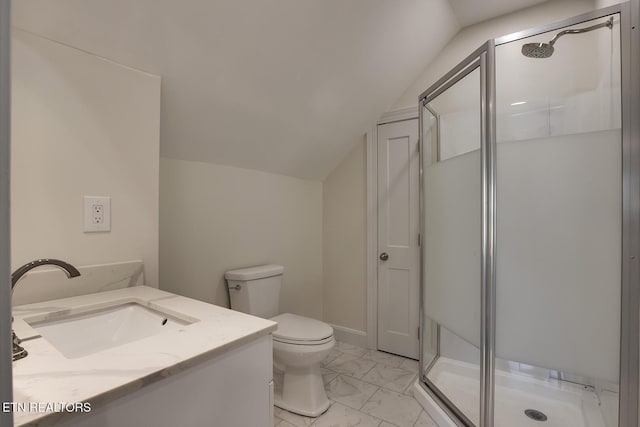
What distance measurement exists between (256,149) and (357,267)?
1.28 m

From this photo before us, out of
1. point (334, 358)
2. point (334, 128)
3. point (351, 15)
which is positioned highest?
point (351, 15)

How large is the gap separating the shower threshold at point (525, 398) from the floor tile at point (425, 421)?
0.04 meters

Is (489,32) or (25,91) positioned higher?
(489,32)

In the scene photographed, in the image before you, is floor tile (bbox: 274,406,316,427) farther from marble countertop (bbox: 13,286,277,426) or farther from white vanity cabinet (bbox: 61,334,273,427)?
marble countertop (bbox: 13,286,277,426)

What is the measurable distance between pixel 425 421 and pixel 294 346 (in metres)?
0.79

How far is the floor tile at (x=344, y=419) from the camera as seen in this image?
1607 mm

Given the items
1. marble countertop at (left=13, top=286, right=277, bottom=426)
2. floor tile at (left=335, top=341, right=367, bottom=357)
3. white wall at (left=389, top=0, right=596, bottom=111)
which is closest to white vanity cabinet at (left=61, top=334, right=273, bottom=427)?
marble countertop at (left=13, top=286, right=277, bottom=426)

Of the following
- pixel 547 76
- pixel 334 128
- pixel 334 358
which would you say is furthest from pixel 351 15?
pixel 334 358

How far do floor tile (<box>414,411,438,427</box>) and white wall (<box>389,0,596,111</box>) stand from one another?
80.5 inches

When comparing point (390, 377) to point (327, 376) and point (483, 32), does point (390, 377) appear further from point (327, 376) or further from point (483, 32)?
point (483, 32)

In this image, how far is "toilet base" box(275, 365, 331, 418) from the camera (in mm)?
1693

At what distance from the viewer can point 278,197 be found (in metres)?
2.40

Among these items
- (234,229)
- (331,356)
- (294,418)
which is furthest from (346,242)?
(294,418)

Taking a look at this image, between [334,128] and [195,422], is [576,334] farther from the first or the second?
[334,128]
